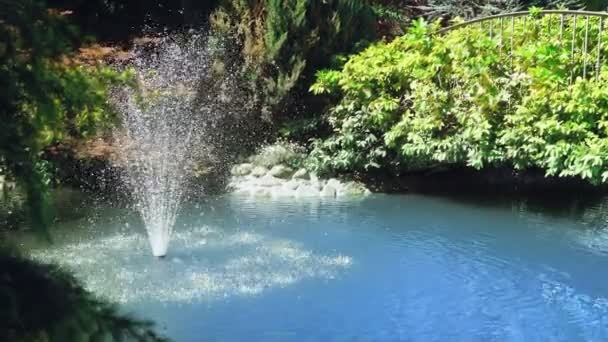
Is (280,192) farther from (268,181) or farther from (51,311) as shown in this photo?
(51,311)

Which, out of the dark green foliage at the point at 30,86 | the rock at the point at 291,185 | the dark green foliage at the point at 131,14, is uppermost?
the dark green foliage at the point at 131,14

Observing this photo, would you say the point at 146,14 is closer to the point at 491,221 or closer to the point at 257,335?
the point at 491,221

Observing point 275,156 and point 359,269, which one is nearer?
point 359,269

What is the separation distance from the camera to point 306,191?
29.5 feet

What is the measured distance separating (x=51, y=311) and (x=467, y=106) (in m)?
7.38

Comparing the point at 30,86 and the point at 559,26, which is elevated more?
the point at 559,26

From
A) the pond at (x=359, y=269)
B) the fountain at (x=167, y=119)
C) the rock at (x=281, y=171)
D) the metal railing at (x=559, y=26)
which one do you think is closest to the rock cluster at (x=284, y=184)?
the rock at (x=281, y=171)

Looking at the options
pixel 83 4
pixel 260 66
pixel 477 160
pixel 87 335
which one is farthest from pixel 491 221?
pixel 83 4

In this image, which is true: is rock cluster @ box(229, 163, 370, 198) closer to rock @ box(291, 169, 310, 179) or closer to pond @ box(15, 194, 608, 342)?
rock @ box(291, 169, 310, 179)

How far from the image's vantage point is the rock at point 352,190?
29.3 ft

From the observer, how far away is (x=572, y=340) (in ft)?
14.1

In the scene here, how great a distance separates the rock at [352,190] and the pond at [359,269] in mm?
574

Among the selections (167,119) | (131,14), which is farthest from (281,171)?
(131,14)

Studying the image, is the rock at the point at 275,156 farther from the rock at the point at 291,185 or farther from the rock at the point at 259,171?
the rock at the point at 291,185
